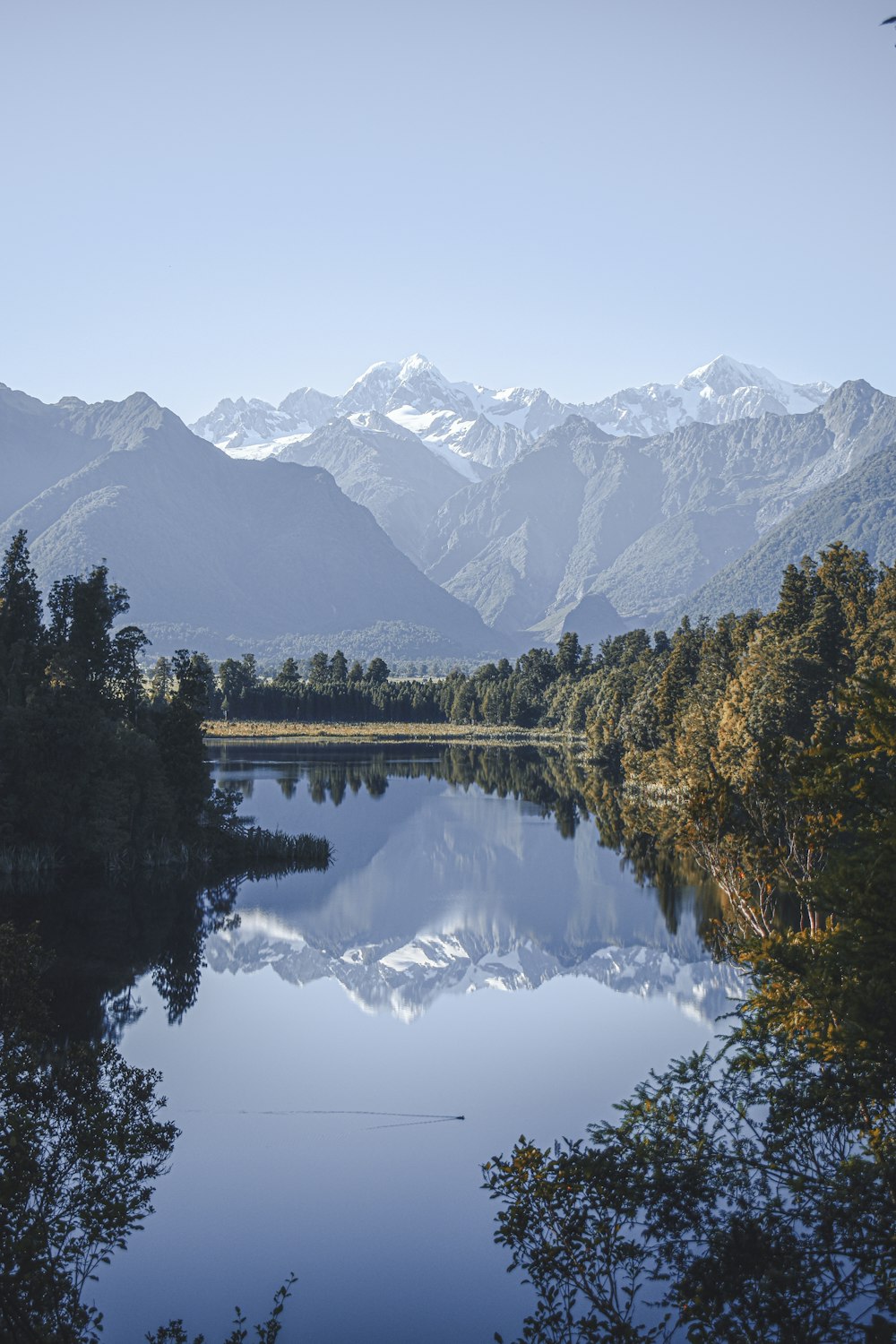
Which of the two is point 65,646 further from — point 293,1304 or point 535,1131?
point 293,1304

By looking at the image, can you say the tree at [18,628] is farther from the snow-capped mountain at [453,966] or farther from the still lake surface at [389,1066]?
the snow-capped mountain at [453,966]

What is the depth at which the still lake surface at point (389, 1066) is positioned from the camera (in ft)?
76.0

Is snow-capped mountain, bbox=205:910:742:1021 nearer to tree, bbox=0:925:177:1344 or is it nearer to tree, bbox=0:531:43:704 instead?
tree, bbox=0:531:43:704

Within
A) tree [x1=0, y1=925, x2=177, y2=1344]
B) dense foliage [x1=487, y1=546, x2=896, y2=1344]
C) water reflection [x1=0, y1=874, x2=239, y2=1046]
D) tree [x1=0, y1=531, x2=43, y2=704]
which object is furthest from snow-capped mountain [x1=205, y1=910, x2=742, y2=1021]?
tree [x1=0, y1=925, x2=177, y2=1344]

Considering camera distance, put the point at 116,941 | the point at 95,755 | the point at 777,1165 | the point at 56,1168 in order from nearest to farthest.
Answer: the point at 56,1168 < the point at 777,1165 < the point at 116,941 < the point at 95,755

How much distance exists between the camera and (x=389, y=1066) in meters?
37.5

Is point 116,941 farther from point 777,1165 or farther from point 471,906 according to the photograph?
point 777,1165

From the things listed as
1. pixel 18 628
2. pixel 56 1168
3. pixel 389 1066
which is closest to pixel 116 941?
pixel 389 1066

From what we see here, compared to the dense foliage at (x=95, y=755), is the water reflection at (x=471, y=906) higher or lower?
lower

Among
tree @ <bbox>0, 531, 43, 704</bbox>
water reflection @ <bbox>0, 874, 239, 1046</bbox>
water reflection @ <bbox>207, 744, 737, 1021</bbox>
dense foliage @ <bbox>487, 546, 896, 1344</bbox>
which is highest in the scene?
tree @ <bbox>0, 531, 43, 704</bbox>

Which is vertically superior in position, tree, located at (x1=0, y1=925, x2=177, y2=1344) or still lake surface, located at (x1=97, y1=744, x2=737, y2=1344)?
tree, located at (x1=0, y1=925, x2=177, y2=1344)

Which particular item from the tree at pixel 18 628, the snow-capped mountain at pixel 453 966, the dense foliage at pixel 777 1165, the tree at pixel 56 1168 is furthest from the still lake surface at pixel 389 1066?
the tree at pixel 18 628

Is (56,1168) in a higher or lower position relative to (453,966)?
higher

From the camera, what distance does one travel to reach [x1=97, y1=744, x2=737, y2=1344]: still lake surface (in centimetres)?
2316
